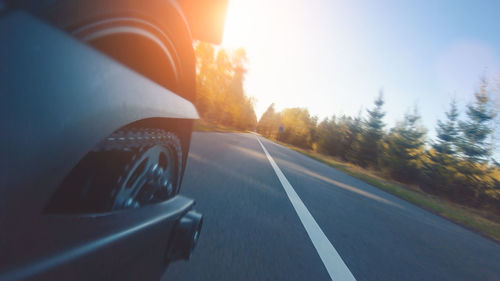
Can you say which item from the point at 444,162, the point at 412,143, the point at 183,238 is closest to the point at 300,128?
the point at 412,143

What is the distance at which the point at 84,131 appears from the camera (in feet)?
1.64

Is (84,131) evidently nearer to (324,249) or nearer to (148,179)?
(148,179)

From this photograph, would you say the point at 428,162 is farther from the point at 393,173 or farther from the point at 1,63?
the point at 1,63

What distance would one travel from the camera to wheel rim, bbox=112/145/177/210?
0.94 metres

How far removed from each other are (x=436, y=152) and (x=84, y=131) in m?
36.7

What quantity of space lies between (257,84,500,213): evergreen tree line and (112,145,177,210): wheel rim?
91.3ft

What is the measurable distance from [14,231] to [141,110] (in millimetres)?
391

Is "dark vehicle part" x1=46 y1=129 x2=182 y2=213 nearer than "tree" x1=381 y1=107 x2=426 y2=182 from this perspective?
Yes

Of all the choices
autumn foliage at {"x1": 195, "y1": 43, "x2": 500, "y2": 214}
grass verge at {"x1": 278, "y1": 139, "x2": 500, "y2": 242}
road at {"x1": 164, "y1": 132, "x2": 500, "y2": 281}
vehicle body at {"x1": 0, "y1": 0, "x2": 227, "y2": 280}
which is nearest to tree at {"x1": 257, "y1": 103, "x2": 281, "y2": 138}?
autumn foliage at {"x1": 195, "y1": 43, "x2": 500, "y2": 214}

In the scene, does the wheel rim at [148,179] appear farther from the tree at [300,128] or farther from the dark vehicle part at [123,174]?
the tree at [300,128]

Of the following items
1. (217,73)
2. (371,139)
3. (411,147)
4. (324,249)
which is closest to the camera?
(324,249)

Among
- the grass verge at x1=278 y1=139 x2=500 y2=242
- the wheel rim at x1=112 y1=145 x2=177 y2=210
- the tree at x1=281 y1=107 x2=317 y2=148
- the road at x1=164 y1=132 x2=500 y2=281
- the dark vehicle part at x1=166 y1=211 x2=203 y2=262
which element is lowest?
the grass verge at x1=278 y1=139 x2=500 y2=242

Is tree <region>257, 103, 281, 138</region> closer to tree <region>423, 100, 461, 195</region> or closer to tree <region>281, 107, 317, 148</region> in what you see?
tree <region>281, 107, 317, 148</region>

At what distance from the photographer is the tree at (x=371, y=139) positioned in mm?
37750
